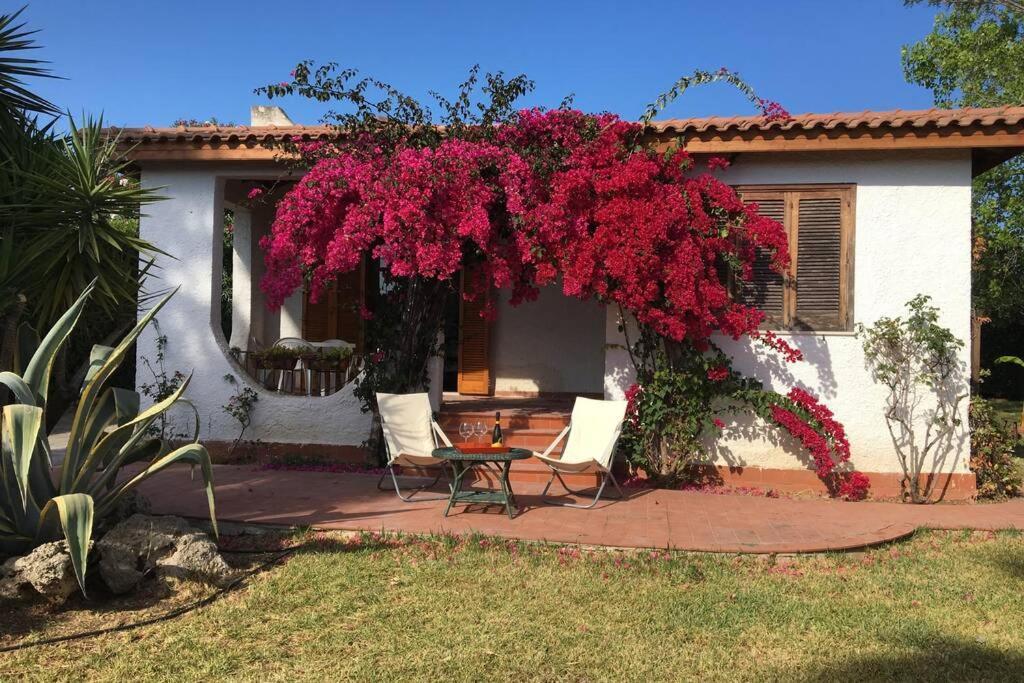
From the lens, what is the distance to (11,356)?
5098 millimetres

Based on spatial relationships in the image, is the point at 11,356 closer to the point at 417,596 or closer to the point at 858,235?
the point at 417,596

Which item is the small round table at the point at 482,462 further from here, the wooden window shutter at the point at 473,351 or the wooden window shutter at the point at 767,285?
the wooden window shutter at the point at 473,351

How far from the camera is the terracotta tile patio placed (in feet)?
19.1

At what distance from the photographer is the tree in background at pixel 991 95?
1555 centimetres

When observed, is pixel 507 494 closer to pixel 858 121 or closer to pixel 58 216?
pixel 58 216

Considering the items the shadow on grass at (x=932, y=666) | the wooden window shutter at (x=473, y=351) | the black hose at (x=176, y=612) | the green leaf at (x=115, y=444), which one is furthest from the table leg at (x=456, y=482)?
the wooden window shutter at (x=473, y=351)

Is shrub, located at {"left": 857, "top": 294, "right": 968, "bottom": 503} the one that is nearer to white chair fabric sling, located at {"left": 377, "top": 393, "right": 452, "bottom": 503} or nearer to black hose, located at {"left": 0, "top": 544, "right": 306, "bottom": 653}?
Result: white chair fabric sling, located at {"left": 377, "top": 393, "right": 452, "bottom": 503}

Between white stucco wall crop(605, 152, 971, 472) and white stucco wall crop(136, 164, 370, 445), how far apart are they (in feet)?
15.2

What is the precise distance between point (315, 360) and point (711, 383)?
465 cm

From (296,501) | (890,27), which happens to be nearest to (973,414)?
(296,501)

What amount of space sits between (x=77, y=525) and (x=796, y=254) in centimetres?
679

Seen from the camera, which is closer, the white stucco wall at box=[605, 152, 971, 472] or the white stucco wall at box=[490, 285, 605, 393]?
the white stucco wall at box=[605, 152, 971, 472]

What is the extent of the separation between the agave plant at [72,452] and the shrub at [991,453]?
704 centimetres

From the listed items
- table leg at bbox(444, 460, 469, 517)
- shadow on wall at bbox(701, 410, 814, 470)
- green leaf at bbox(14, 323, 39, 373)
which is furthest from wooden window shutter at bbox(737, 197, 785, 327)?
green leaf at bbox(14, 323, 39, 373)
